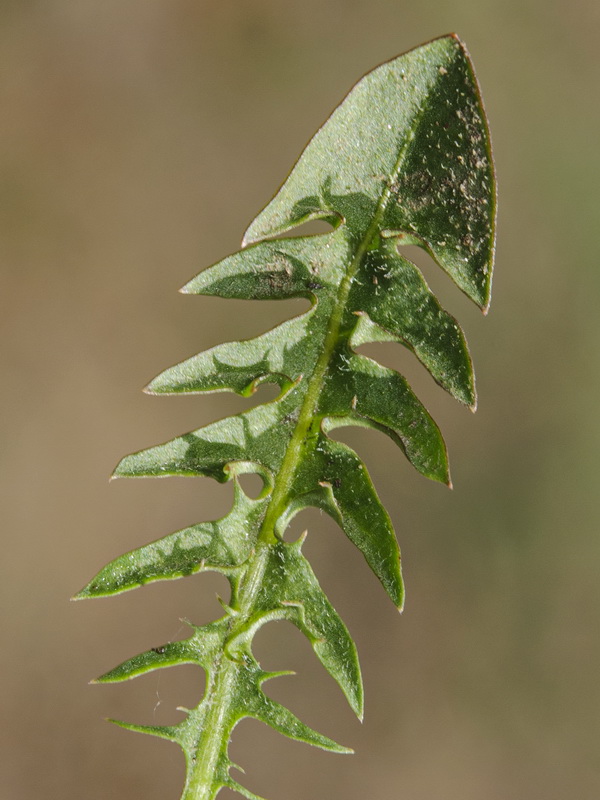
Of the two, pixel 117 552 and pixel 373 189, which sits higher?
pixel 373 189

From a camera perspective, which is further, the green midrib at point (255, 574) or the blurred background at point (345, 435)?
the blurred background at point (345, 435)

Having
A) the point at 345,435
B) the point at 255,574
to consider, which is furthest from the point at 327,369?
the point at 345,435

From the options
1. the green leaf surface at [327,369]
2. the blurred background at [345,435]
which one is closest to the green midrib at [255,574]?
the green leaf surface at [327,369]

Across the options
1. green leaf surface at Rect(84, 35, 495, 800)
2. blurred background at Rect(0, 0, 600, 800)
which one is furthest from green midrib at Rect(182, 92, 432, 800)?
blurred background at Rect(0, 0, 600, 800)

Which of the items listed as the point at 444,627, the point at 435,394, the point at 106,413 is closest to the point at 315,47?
the point at 435,394

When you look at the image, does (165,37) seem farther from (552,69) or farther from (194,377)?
(194,377)

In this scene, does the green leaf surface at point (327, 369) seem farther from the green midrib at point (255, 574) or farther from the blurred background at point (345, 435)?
the blurred background at point (345, 435)
